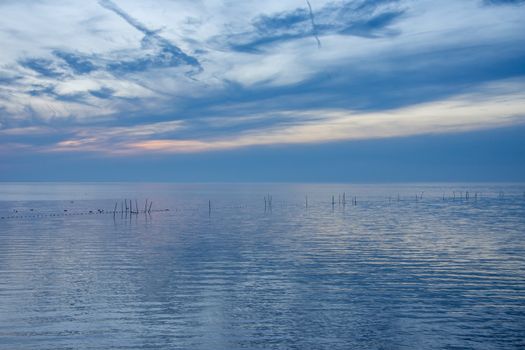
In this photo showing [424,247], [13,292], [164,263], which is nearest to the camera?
[13,292]

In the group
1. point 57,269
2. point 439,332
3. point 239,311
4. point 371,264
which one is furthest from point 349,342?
point 57,269

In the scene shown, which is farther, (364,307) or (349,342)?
(364,307)

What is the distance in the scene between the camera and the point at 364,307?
81.1ft

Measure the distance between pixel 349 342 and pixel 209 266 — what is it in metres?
18.3

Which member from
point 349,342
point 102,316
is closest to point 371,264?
point 349,342

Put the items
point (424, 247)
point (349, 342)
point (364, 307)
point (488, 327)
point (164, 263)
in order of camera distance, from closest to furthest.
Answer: point (349, 342), point (488, 327), point (364, 307), point (164, 263), point (424, 247)

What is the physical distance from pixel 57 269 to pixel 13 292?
7628mm

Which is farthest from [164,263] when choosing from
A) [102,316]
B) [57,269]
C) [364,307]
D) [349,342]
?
[349,342]

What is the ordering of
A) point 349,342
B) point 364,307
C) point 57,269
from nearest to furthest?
1. point 349,342
2. point 364,307
3. point 57,269

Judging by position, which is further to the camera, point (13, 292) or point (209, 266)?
point (209, 266)

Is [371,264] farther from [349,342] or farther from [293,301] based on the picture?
[349,342]

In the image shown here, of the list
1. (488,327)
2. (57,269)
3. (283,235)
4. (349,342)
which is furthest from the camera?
(283,235)

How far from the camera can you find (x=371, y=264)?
3700 cm

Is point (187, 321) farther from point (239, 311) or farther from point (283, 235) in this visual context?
point (283, 235)
